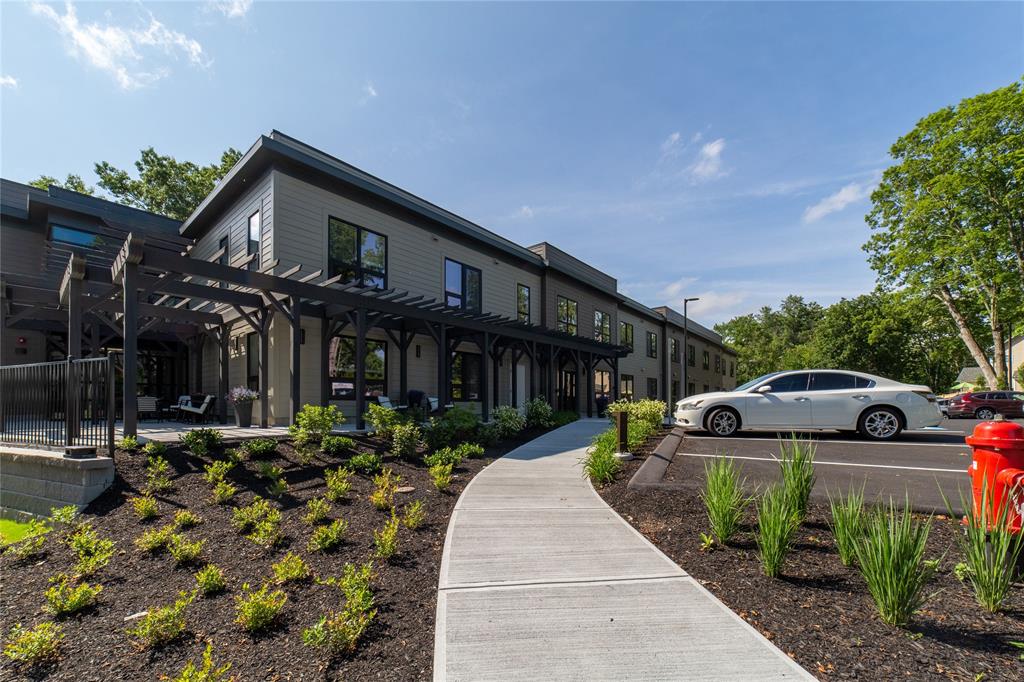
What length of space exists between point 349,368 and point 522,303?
852 cm

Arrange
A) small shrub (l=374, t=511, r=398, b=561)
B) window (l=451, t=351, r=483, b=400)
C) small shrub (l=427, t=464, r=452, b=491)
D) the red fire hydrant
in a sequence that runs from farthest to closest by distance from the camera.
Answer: window (l=451, t=351, r=483, b=400) < small shrub (l=427, t=464, r=452, b=491) < small shrub (l=374, t=511, r=398, b=561) < the red fire hydrant

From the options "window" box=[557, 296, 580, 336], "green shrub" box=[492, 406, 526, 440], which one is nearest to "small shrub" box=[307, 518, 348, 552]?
"green shrub" box=[492, 406, 526, 440]

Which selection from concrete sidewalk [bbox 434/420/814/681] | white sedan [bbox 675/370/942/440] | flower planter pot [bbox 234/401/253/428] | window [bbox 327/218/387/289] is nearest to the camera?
concrete sidewalk [bbox 434/420/814/681]

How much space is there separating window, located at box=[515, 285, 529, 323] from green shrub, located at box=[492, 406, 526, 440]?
680 cm

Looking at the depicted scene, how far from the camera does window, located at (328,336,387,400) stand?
11.5 meters

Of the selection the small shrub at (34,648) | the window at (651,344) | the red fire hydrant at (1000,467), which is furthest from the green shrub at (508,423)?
the window at (651,344)

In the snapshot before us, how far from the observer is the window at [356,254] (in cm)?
1171

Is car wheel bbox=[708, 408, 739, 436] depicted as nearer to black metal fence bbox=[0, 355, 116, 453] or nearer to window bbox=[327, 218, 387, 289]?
window bbox=[327, 218, 387, 289]

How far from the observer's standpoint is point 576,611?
9.40ft

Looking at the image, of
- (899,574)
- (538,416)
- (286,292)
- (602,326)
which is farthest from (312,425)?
(602,326)

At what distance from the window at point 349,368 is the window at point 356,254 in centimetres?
164

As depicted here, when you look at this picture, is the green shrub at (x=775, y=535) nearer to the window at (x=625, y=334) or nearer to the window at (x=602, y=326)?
the window at (x=602, y=326)

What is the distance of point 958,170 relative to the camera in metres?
21.7

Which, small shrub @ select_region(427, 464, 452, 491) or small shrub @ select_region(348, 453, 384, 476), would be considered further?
small shrub @ select_region(348, 453, 384, 476)
